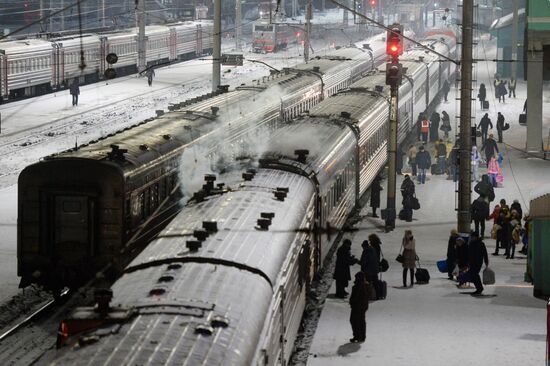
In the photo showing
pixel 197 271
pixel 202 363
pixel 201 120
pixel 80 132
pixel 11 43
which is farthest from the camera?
pixel 11 43

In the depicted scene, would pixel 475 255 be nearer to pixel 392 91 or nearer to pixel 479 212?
pixel 479 212

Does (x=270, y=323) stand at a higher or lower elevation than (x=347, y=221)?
higher

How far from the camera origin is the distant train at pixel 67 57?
173ft

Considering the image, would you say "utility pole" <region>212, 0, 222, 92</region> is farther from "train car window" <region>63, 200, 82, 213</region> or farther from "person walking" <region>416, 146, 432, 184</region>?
"train car window" <region>63, 200, 82, 213</region>

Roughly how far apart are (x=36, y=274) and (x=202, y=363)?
9.87m

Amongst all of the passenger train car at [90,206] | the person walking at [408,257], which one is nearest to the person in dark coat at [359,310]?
the passenger train car at [90,206]

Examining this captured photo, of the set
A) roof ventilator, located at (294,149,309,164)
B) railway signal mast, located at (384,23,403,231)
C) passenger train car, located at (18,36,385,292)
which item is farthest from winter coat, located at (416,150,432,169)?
passenger train car, located at (18,36,385,292)

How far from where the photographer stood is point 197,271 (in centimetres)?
1213

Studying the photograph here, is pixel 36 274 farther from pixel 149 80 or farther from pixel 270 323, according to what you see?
pixel 149 80

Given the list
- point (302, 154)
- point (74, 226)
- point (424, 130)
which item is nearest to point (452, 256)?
point (302, 154)

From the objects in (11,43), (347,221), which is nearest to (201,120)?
(347,221)

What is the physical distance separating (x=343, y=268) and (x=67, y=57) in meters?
41.0

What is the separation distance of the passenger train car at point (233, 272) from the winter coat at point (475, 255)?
2.50 meters

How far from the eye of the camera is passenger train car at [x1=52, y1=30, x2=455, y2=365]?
32.7 feet
